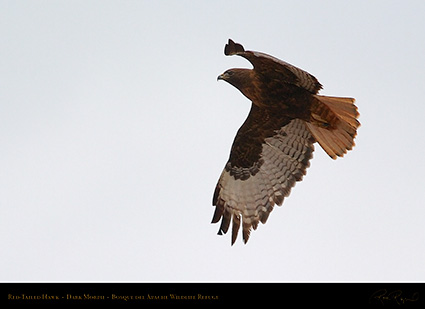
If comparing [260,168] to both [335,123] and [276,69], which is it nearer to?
[335,123]

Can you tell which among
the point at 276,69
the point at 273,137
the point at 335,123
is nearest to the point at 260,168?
the point at 273,137

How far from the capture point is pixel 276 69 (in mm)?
10898

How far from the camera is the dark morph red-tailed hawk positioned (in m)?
11.2

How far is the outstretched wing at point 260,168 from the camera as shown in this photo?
482 inches

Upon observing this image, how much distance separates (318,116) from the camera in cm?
1149

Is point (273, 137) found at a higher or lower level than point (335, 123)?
lower

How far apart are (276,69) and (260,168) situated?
2273 millimetres

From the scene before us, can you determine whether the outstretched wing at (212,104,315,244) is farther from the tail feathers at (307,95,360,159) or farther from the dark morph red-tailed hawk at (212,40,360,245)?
the tail feathers at (307,95,360,159)

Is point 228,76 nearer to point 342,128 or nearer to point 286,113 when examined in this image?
point 286,113

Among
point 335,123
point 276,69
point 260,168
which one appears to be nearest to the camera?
point 276,69
